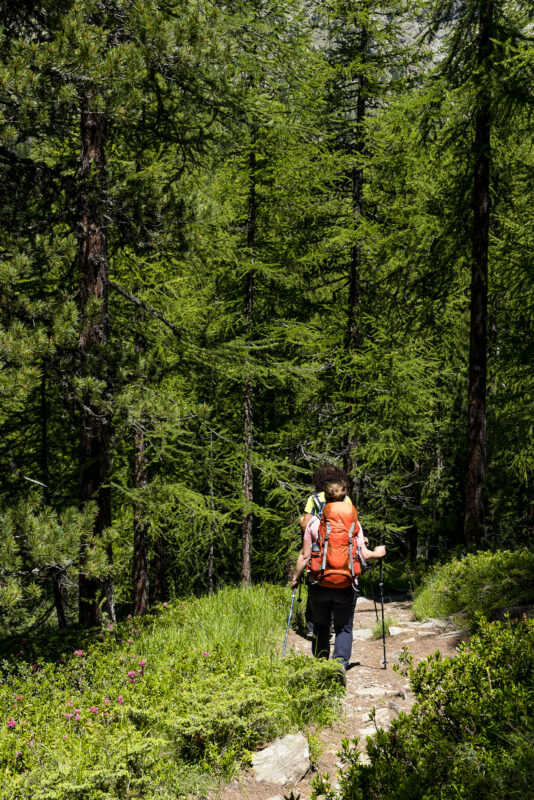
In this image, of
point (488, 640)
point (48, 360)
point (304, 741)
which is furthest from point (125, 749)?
point (48, 360)

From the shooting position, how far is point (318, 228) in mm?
12367

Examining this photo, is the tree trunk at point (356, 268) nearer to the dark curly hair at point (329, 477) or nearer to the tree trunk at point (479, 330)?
the tree trunk at point (479, 330)

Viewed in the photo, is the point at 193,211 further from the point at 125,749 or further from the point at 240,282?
the point at 125,749

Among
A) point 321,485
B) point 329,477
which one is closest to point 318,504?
point 321,485

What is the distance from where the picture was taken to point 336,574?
5.09 m

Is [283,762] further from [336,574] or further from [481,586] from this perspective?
[481,586]

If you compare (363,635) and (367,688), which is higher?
(367,688)

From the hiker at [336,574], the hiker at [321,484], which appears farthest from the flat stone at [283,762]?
the hiker at [321,484]

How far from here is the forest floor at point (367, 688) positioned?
12.0ft

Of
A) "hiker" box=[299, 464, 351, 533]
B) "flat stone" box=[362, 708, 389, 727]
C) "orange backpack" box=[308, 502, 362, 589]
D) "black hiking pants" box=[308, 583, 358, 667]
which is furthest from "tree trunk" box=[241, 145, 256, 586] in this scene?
"flat stone" box=[362, 708, 389, 727]

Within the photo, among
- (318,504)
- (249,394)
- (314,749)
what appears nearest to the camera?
(314,749)

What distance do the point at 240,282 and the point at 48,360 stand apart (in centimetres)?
692

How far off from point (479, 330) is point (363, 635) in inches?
212

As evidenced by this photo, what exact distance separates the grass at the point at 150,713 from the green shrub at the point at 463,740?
1018 millimetres
